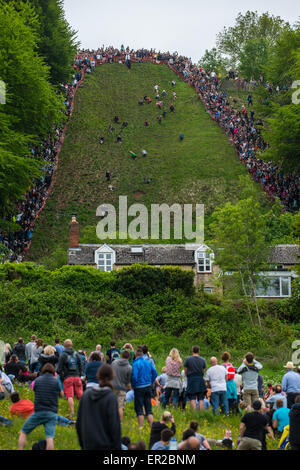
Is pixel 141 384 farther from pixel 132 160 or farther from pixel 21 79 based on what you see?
pixel 132 160

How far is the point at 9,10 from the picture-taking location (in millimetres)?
49031

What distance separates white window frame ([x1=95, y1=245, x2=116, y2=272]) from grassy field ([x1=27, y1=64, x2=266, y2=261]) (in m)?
7.05

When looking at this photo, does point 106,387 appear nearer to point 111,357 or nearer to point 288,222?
point 111,357

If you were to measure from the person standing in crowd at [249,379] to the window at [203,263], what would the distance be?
1058 inches

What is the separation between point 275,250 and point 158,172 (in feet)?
74.9

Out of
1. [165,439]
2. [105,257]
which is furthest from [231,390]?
[105,257]

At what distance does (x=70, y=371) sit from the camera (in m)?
16.6

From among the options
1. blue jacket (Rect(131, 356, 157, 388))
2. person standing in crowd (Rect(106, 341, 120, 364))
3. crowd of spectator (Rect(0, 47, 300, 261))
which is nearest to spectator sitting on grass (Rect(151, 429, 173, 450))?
blue jacket (Rect(131, 356, 157, 388))

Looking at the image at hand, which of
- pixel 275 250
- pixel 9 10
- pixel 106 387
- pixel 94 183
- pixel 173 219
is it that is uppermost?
Result: pixel 9 10

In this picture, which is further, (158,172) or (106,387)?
(158,172)

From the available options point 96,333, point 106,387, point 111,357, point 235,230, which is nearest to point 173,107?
point 235,230

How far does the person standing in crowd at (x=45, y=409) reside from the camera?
1249cm

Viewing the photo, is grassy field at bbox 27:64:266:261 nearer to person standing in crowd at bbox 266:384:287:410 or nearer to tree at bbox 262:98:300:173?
tree at bbox 262:98:300:173

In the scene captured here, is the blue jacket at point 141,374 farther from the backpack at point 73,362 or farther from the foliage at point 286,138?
the foliage at point 286,138
